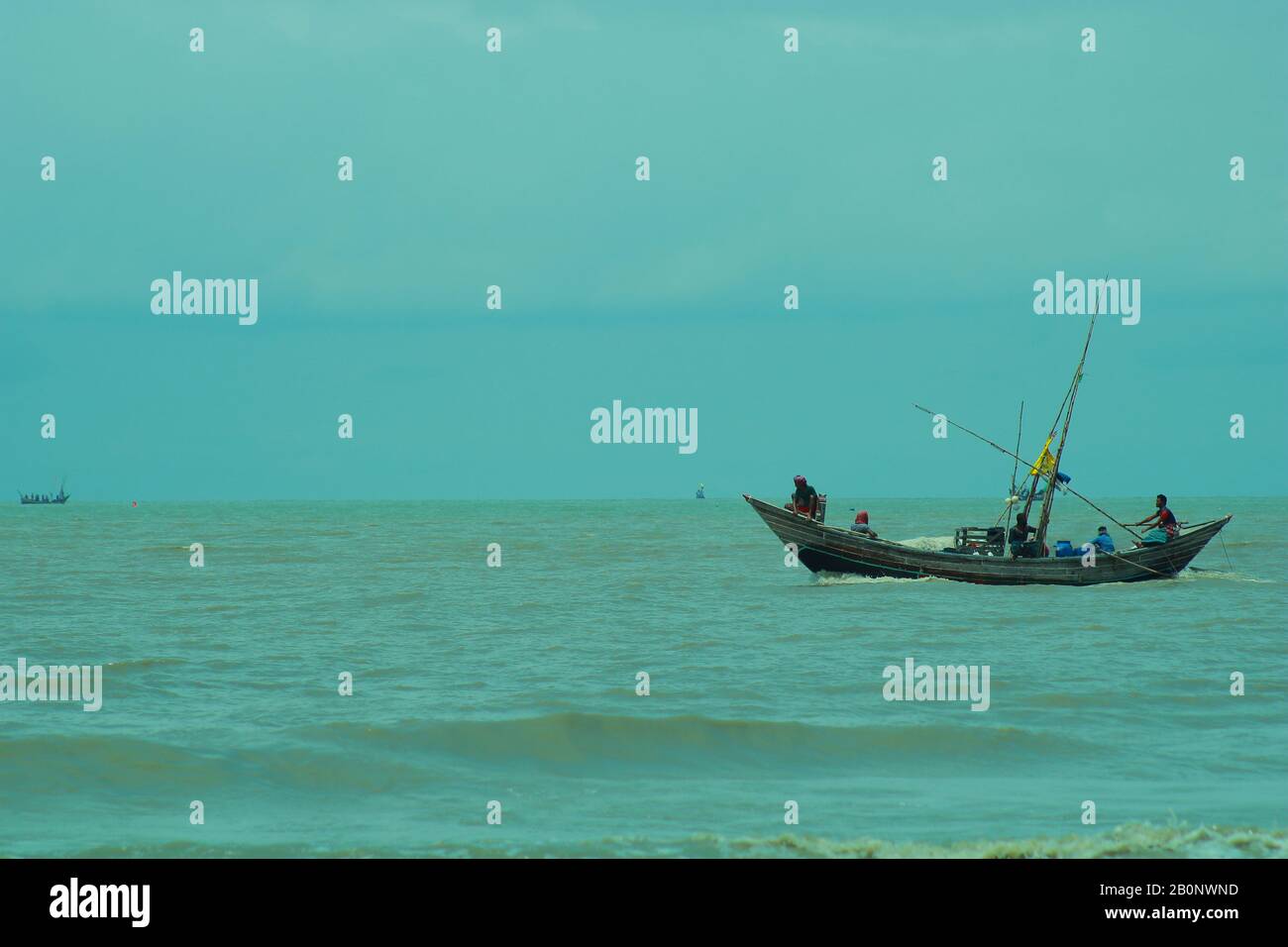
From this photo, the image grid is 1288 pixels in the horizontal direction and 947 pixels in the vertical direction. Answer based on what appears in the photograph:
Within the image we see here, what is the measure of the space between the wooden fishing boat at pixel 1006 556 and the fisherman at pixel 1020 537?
0.08 ft

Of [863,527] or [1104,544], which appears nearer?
[1104,544]

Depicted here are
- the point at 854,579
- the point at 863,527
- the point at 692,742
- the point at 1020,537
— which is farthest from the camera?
the point at 863,527

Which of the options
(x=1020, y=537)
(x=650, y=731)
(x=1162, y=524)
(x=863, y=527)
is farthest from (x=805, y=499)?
(x=650, y=731)

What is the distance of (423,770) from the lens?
43.2ft

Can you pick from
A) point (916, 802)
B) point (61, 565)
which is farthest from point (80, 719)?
point (61, 565)

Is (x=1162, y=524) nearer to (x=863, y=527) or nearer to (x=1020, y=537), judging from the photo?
(x=1020, y=537)

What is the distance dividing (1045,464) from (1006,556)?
8.41 feet

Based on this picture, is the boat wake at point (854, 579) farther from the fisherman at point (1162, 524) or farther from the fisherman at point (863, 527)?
the fisherman at point (1162, 524)

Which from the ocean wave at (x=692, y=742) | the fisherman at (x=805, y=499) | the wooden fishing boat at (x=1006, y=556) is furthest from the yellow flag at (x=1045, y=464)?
the ocean wave at (x=692, y=742)

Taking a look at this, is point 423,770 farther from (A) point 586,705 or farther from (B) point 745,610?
(B) point 745,610

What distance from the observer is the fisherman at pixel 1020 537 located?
32.3 meters

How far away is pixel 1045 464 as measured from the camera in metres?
32.7

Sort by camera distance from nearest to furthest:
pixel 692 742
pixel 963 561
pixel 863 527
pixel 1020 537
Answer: pixel 692 742 < pixel 963 561 < pixel 1020 537 < pixel 863 527

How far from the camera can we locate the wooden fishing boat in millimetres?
31797
